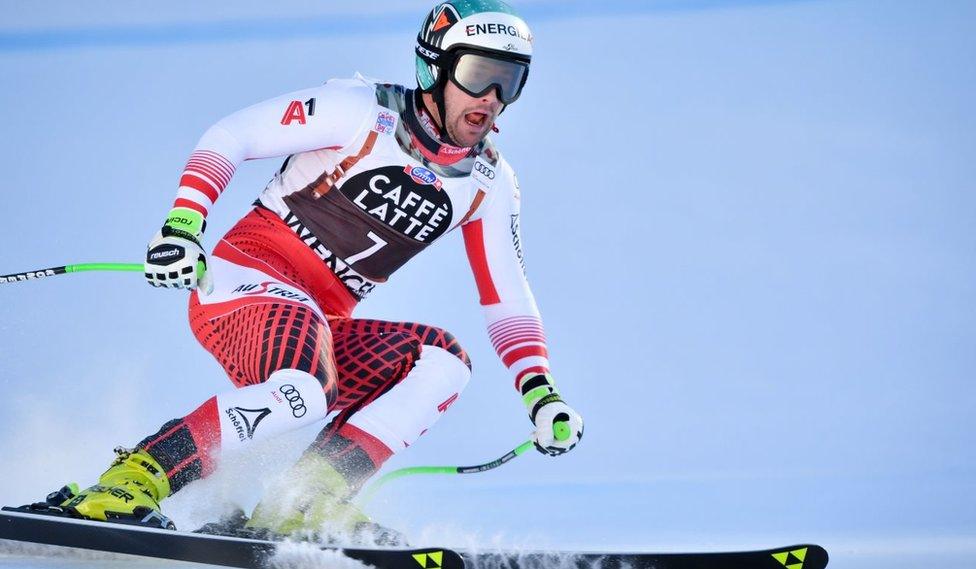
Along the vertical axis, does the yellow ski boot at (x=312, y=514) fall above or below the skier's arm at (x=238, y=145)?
below

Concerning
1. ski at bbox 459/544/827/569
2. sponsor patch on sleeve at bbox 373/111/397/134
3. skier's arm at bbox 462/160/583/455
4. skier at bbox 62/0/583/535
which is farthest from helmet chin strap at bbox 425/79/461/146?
ski at bbox 459/544/827/569

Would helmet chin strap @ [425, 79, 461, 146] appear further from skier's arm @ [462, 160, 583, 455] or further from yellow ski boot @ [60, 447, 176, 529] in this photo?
yellow ski boot @ [60, 447, 176, 529]

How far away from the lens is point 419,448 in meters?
6.30

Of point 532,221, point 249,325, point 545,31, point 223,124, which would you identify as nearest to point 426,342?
point 249,325

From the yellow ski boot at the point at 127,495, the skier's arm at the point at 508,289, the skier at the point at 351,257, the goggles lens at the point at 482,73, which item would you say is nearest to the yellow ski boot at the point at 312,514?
the skier at the point at 351,257

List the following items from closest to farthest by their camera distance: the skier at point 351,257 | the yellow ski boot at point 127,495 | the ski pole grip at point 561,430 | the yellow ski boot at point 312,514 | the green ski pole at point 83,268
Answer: the yellow ski boot at point 127,495, the yellow ski boot at point 312,514, the skier at point 351,257, the green ski pole at point 83,268, the ski pole grip at point 561,430

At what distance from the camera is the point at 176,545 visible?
9.39 ft

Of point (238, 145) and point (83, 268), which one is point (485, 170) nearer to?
point (238, 145)

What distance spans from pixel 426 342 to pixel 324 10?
5.89 metres

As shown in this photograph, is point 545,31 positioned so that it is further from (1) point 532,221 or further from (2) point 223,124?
(2) point 223,124

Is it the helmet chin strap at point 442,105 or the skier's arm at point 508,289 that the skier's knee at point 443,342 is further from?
the helmet chin strap at point 442,105

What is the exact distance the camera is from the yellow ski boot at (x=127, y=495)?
2963mm

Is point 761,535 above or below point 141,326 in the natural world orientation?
below

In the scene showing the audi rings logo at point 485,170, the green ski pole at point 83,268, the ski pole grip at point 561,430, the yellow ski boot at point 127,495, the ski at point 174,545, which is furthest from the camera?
the audi rings logo at point 485,170
